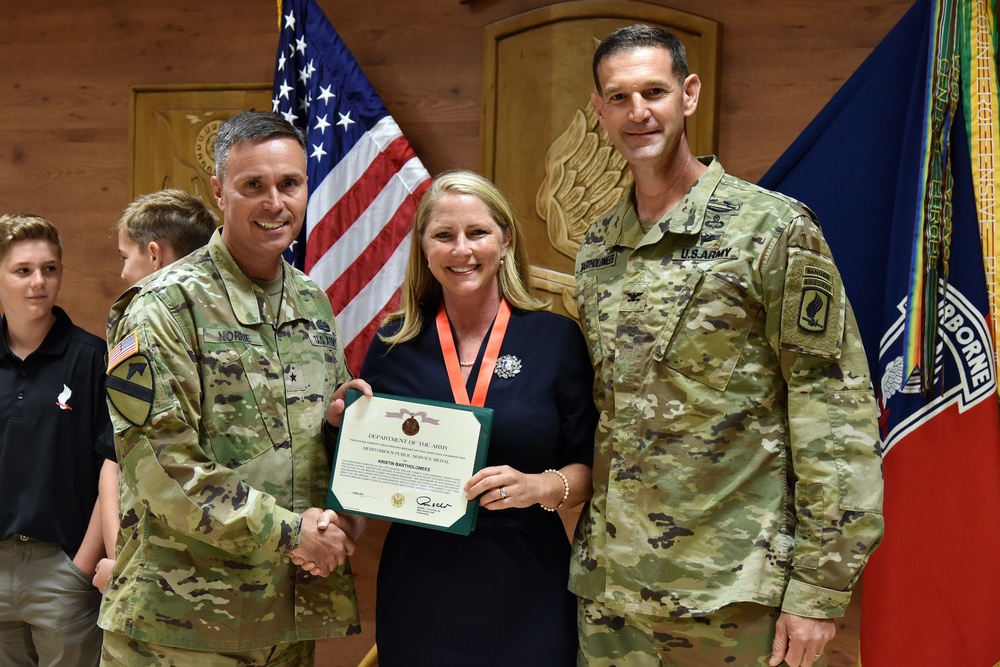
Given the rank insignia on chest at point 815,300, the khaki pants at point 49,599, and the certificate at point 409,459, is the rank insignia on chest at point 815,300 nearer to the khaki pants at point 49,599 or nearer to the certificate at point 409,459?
the certificate at point 409,459

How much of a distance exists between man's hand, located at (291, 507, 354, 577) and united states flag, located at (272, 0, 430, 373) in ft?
4.20

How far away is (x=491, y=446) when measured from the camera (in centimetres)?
189

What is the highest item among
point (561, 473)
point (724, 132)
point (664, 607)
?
point (724, 132)

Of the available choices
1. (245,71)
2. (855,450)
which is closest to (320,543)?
(855,450)

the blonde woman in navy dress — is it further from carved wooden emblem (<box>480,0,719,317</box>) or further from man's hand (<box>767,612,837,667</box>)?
carved wooden emblem (<box>480,0,719,317</box>)

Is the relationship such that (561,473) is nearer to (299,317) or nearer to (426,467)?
(426,467)

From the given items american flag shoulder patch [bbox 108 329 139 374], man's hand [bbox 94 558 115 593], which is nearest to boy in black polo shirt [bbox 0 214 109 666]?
man's hand [bbox 94 558 115 593]

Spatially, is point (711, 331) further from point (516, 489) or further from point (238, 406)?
point (238, 406)

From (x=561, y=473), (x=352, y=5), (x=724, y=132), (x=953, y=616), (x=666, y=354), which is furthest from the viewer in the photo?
(x=352, y=5)

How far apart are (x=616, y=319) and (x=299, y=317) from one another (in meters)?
0.69

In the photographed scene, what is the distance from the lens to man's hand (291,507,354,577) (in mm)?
1831

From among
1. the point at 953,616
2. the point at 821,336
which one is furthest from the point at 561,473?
the point at 953,616

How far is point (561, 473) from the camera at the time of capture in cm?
190

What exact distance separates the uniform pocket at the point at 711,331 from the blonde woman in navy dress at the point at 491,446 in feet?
0.86
